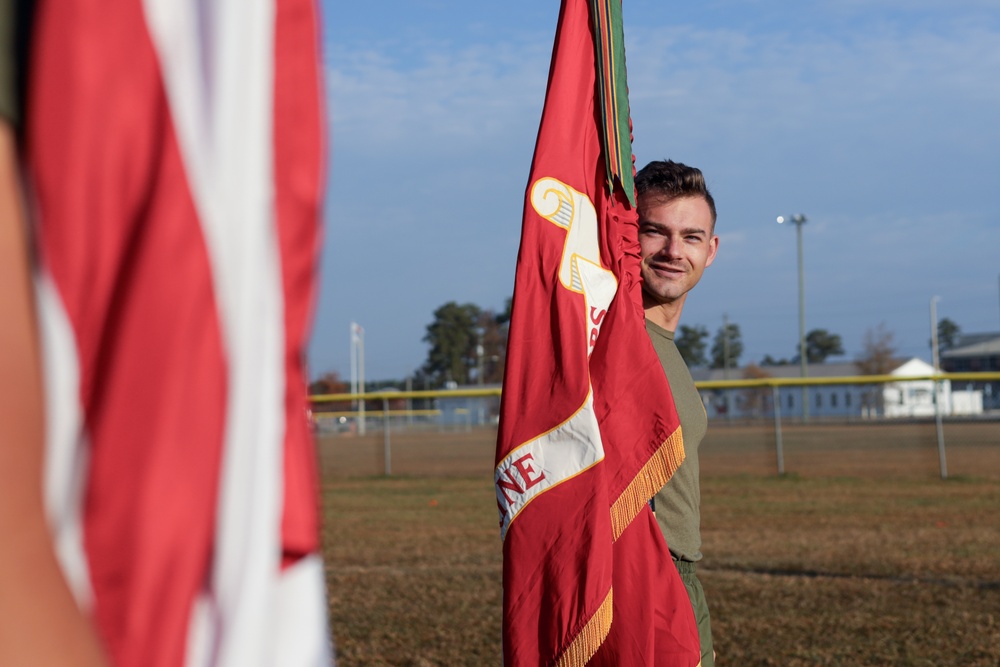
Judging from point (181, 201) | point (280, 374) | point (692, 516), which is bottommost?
point (692, 516)

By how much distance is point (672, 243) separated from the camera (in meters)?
3.41

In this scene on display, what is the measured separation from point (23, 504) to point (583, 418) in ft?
7.26

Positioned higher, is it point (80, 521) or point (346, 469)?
point (80, 521)

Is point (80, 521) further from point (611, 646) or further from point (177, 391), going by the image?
point (611, 646)

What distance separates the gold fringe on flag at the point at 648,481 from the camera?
2848 mm

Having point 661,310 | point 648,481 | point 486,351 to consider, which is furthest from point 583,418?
point 486,351

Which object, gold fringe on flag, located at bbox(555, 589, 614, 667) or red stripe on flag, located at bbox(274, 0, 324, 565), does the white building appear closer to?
gold fringe on flag, located at bbox(555, 589, 614, 667)

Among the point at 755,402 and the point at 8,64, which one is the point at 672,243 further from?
the point at 755,402

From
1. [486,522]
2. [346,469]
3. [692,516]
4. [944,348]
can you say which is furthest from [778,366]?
[692,516]

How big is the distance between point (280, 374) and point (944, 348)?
108 meters

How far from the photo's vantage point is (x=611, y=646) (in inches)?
111

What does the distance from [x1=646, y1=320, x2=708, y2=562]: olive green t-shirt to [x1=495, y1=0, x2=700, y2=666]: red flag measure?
0.58 ft

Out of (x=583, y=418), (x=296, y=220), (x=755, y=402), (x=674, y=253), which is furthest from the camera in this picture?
(x=755, y=402)

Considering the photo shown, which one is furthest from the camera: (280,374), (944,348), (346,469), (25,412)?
(944,348)
